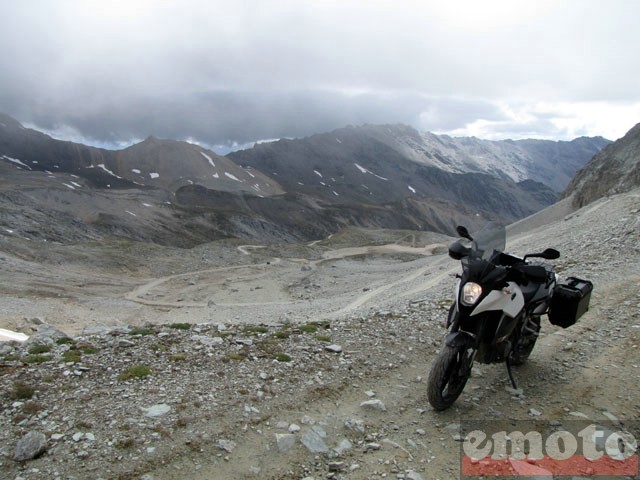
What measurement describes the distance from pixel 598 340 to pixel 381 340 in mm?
4746

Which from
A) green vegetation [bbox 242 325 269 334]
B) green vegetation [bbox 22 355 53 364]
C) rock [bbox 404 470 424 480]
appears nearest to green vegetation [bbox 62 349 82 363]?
green vegetation [bbox 22 355 53 364]

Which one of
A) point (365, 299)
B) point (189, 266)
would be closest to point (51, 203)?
point (189, 266)

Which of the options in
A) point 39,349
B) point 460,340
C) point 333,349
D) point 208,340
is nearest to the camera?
point 460,340

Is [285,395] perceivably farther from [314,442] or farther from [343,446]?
[343,446]

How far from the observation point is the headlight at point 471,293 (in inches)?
268

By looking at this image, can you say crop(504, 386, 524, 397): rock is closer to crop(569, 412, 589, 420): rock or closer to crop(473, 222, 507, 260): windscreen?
crop(569, 412, 589, 420): rock

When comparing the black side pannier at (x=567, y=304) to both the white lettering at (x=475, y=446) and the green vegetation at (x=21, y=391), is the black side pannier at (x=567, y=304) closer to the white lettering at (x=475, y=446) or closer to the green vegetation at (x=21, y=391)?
the white lettering at (x=475, y=446)

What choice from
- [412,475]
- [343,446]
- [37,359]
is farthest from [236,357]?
[412,475]

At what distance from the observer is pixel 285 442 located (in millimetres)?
6410

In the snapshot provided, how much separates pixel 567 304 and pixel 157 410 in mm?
7514

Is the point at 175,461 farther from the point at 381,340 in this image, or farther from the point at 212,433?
the point at 381,340

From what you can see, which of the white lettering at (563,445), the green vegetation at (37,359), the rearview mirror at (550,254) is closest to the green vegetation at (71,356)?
the green vegetation at (37,359)

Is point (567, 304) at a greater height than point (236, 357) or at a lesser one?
greater

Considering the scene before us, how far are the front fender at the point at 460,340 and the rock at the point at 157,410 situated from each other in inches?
171
